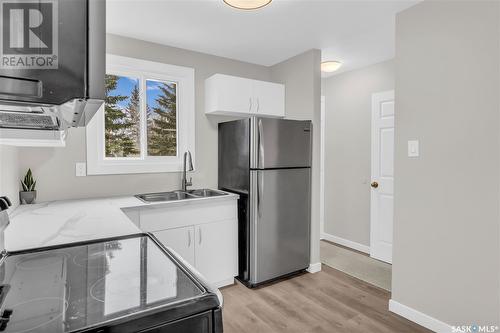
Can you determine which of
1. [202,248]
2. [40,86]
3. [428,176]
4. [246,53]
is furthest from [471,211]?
[246,53]

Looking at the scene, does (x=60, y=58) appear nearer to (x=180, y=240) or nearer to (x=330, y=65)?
(x=180, y=240)

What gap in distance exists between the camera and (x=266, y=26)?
261 cm

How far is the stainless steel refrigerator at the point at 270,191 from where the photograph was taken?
9.22 feet

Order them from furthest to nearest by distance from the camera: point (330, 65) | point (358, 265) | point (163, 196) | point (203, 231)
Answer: point (330, 65) → point (358, 265) → point (163, 196) → point (203, 231)

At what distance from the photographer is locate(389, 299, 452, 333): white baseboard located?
6.76 ft

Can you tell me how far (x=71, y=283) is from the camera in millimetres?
865

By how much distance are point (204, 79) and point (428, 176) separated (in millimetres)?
2376

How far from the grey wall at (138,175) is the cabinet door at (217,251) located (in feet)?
2.17

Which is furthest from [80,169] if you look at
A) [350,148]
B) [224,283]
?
[350,148]

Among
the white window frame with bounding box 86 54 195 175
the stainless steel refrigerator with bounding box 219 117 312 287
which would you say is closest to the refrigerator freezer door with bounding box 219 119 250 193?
the stainless steel refrigerator with bounding box 219 117 312 287

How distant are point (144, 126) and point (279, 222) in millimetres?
1679

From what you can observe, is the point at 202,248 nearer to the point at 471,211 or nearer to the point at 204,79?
the point at 204,79

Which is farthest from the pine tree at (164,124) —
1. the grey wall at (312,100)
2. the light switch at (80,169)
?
the grey wall at (312,100)

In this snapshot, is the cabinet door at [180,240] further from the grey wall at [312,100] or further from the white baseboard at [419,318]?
the white baseboard at [419,318]
